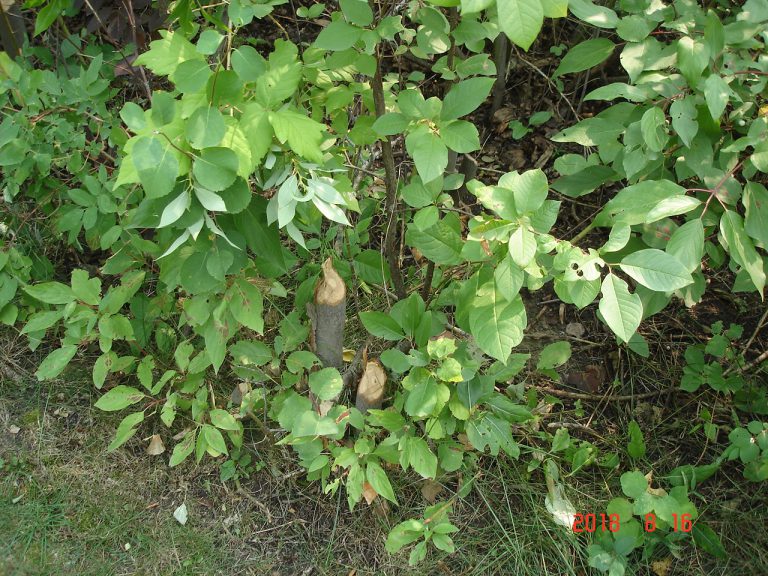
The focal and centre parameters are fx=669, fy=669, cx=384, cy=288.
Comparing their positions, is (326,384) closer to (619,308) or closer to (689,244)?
(619,308)

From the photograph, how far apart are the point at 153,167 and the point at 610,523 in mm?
1605

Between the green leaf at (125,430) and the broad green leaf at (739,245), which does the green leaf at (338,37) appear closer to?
the broad green leaf at (739,245)

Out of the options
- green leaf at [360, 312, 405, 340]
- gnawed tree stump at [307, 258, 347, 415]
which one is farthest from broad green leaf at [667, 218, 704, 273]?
gnawed tree stump at [307, 258, 347, 415]

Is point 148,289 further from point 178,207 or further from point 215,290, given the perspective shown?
point 178,207

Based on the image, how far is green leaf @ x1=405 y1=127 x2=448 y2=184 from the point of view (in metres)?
1.38

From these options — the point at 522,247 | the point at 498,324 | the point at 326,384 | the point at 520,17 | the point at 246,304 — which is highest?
the point at 520,17

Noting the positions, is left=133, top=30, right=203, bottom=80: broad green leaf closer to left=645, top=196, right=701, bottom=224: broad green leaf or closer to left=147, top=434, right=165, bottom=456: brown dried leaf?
left=645, top=196, right=701, bottom=224: broad green leaf

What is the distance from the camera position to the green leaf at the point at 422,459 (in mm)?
1800

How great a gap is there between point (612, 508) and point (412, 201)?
108cm

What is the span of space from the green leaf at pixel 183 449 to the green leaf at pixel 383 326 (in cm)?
66

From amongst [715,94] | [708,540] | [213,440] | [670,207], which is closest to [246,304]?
[213,440]

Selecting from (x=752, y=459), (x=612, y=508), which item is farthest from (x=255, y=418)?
(x=752, y=459)

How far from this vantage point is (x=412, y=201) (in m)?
1.56

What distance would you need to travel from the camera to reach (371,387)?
1.99 m
